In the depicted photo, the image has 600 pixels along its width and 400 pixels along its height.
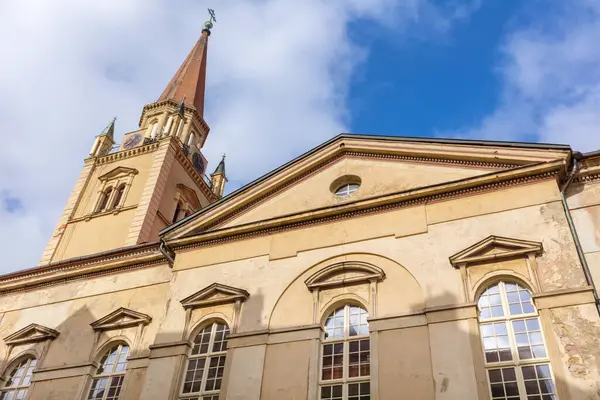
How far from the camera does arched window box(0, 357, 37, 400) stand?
16320 millimetres

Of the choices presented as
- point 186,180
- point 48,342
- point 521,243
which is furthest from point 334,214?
point 186,180

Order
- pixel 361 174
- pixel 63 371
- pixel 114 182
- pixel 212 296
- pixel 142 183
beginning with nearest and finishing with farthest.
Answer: pixel 212 296 < pixel 361 174 < pixel 63 371 < pixel 142 183 < pixel 114 182

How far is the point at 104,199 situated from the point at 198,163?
7966mm

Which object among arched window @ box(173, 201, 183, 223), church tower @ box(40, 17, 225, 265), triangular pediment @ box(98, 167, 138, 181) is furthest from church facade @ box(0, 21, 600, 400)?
triangular pediment @ box(98, 167, 138, 181)

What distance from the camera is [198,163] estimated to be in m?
40.9

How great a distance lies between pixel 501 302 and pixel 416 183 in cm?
391

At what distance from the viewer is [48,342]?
1675 centimetres

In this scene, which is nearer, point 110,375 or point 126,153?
point 110,375

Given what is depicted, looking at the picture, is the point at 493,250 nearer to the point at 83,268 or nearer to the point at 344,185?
the point at 344,185

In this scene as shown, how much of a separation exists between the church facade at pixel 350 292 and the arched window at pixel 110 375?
4 centimetres

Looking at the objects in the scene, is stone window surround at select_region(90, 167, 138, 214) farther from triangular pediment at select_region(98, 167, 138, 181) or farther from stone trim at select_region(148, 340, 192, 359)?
stone trim at select_region(148, 340, 192, 359)

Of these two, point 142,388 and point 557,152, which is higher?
point 557,152

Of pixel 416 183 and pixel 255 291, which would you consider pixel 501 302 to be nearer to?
pixel 416 183

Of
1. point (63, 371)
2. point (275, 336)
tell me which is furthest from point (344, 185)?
point (63, 371)
